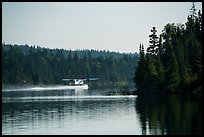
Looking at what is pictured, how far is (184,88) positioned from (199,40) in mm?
17626

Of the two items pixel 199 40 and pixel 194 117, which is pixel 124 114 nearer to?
pixel 194 117

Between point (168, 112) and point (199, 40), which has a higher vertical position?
point (199, 40)

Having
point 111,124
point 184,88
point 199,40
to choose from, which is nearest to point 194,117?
point 111,124

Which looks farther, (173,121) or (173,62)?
(173,62)

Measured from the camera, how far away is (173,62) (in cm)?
11025

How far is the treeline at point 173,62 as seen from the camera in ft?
343

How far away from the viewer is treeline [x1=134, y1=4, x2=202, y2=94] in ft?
343

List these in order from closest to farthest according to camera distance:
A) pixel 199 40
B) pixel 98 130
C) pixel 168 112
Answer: pixel 98 130 → pixel 168 112 → pixel 199 40

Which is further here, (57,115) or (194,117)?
(57,115)

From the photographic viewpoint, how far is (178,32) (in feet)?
439

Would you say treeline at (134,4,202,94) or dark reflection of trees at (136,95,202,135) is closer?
dark reflection of trees at (136,95,202,135)

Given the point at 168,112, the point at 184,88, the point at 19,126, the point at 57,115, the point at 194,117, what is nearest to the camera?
the point at 194,117

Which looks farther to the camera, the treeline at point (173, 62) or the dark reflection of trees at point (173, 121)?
the treeline at point (173, 62)

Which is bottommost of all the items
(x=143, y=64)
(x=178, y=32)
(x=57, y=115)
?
(x=57, y=115)
